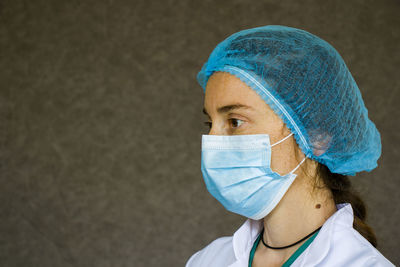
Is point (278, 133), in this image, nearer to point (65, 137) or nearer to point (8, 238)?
point (65, 137)

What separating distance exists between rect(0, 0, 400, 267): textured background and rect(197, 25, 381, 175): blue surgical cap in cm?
152

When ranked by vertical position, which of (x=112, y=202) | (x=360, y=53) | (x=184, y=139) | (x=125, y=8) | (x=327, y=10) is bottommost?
(x=112, y=202)

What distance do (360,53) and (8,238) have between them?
2655 millimetres

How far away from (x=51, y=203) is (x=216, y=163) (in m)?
1.81

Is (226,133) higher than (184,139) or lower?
higher

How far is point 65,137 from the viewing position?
107 inches

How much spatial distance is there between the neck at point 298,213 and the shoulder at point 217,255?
0.28 m

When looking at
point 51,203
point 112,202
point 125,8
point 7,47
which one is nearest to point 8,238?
point 51,203

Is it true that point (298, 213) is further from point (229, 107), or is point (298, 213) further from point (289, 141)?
point (229, 107)

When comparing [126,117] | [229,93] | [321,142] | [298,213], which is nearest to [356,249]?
[298,213]

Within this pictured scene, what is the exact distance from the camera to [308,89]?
1166mm

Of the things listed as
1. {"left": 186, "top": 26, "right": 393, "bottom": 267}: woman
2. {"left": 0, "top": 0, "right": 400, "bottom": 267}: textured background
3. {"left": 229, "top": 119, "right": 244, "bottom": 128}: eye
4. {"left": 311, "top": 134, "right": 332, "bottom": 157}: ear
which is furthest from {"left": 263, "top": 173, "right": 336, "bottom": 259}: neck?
{"left": 0, "top": 0, "right": 400, "bottom": 267}: textured background

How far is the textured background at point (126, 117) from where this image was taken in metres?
2.65

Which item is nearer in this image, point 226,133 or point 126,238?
point 226,133
